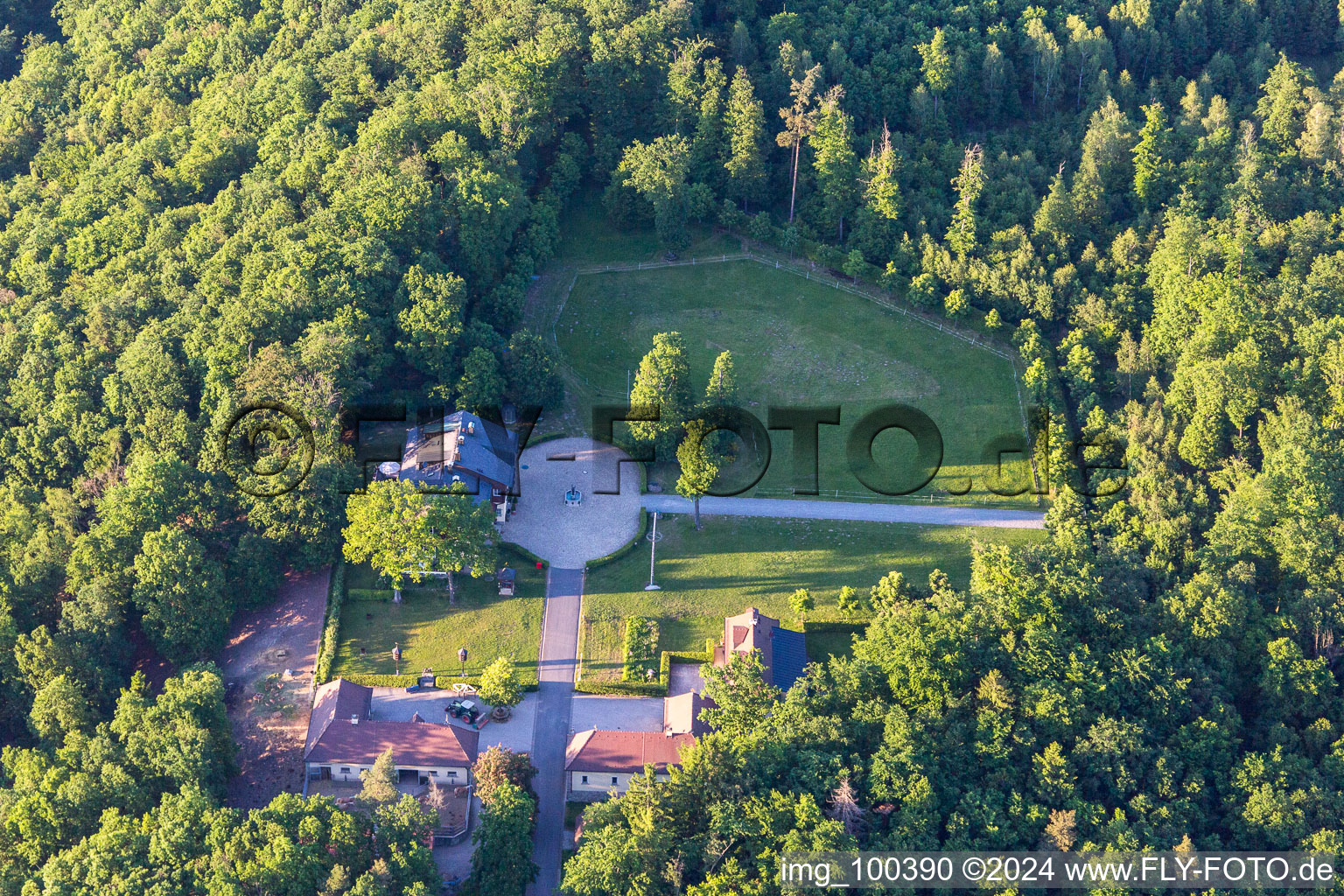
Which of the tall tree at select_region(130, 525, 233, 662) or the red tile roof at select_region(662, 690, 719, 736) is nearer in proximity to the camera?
the red tile roof at select_region(662, 690, 719, 736)

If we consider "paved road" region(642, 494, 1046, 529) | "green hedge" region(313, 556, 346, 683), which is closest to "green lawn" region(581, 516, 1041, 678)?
"paved road" region(642, 494, 1046, 529)

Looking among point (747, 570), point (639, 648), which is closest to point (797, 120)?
point (747, 570)

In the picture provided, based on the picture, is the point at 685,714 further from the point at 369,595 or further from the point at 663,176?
the point at 663,176

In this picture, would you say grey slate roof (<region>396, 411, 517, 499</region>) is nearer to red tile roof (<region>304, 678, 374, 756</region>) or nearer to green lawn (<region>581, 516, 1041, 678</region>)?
green lawn (<region>581, 516, 1041, 678</region>)

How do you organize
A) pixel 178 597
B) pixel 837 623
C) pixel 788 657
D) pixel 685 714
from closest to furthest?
pixel 685 714
pixel 178 597
pixel 788 657
pixel 837 623

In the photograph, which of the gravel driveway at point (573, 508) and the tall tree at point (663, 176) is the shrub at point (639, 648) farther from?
the tall tree at point (663, 176)
